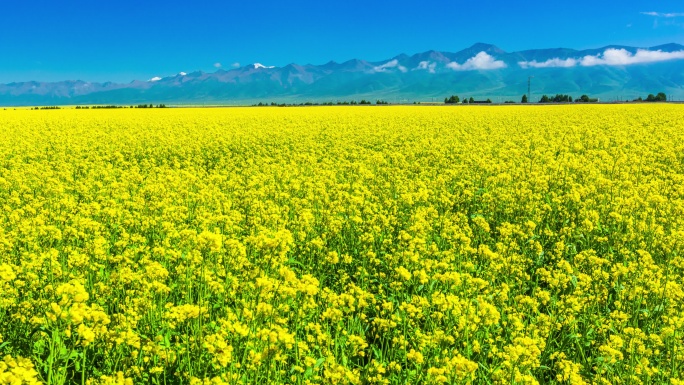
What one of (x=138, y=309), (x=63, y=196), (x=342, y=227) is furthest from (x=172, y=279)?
(x=63, y=196)

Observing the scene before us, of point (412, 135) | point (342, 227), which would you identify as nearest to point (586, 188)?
point (342, 227)

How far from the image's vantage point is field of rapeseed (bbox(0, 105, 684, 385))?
4160 mm

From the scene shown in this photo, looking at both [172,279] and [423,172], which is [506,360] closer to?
[172,279]

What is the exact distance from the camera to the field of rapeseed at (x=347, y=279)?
416 cm

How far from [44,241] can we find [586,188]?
9.89 meters

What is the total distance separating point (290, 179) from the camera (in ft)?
39.0

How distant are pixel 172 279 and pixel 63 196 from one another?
516 cm

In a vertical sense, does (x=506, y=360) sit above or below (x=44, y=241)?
below

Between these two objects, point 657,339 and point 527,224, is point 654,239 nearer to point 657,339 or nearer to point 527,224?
point 527,224

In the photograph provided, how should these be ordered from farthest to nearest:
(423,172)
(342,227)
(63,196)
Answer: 1. (423,172)
2. (63,196)
3. (342,227)

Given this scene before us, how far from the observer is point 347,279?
6.73 meters

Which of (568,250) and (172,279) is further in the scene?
(568,250)

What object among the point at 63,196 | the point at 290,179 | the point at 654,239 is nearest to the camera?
the point at 654,239

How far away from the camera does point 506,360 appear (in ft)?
13.9
